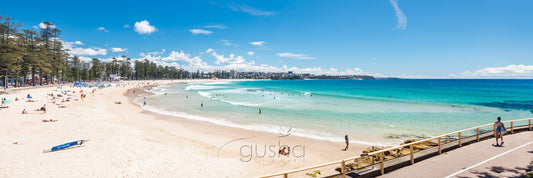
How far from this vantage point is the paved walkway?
6.03 metres

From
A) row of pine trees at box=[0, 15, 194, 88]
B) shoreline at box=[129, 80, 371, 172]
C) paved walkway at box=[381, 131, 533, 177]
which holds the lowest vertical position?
shoreline at box=[129, 80, 371, 172]

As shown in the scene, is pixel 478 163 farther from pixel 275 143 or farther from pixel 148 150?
pixel 148 150

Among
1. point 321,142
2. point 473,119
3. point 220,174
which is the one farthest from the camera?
point 473,119

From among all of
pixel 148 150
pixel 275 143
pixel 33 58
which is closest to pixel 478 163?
pixel 275 143

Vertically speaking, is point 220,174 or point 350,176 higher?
point 350,176

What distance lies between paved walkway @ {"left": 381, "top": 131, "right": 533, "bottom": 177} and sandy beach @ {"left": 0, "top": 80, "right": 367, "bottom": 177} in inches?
226

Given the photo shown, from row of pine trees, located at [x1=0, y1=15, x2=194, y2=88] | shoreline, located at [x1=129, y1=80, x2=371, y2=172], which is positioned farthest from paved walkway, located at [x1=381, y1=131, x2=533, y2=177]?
row of pine trees, located at [x1=0, y1=15, x2=194, y2=88]

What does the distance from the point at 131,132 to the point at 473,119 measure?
35.5 metres

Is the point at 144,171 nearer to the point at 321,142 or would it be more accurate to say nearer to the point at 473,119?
the point at 321,142

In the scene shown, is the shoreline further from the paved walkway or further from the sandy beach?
the paved walkway

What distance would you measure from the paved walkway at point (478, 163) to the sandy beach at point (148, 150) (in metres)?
5.74

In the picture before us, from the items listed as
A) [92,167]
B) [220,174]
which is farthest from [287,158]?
[92,167]

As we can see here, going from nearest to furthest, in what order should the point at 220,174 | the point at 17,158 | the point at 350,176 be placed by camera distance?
the point at 350,176 → the point at 220,174 → the point at 17,158

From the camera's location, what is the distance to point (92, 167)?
410 inches
